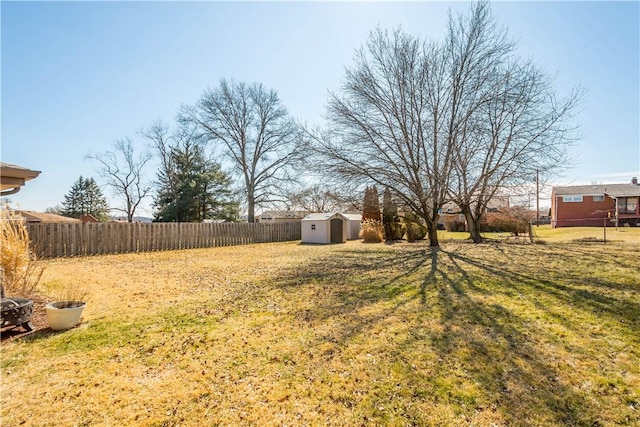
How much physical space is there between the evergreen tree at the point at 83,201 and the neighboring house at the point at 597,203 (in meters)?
54.6

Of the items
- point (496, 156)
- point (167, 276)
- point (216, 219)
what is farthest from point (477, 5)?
point (216, 219)

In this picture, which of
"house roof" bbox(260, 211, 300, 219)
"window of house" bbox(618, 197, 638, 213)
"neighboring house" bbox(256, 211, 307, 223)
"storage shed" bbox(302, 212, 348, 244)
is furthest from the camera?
"house roof" bbox(260, 211, 300, 219)

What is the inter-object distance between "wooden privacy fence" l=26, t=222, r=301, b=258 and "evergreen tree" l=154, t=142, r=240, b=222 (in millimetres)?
8332

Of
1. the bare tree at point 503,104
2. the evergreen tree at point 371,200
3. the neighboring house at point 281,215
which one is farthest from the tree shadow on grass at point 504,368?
the neighboring house at point 281,215

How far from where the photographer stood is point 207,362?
10.6 feet

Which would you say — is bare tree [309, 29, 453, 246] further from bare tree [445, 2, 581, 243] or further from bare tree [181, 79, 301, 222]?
bare tree [181, 79, 301, 222]

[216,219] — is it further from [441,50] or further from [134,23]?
[441,50]

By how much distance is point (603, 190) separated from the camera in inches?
1132

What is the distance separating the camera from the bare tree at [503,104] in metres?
12.3

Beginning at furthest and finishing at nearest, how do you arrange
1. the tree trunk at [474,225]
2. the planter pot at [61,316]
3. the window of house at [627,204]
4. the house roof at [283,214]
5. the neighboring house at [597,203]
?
1. the house roof at [283,214]
2. the window of house at [627,204]
3. the neighboring house at [597,203]
4. the tree trunk at [474,225]
5. the planter pot at [61,316]

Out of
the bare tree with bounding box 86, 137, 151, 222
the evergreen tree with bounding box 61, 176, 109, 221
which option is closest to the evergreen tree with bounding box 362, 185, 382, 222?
the bare tree with bounding box 86, 137, 151, 222

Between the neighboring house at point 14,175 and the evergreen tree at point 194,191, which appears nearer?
the neighboring house at point 14,175

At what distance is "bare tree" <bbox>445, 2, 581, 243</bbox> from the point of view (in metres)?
12.3

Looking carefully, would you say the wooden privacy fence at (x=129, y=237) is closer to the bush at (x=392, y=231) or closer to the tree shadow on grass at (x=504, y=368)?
the bush at (x=392, y=231)
